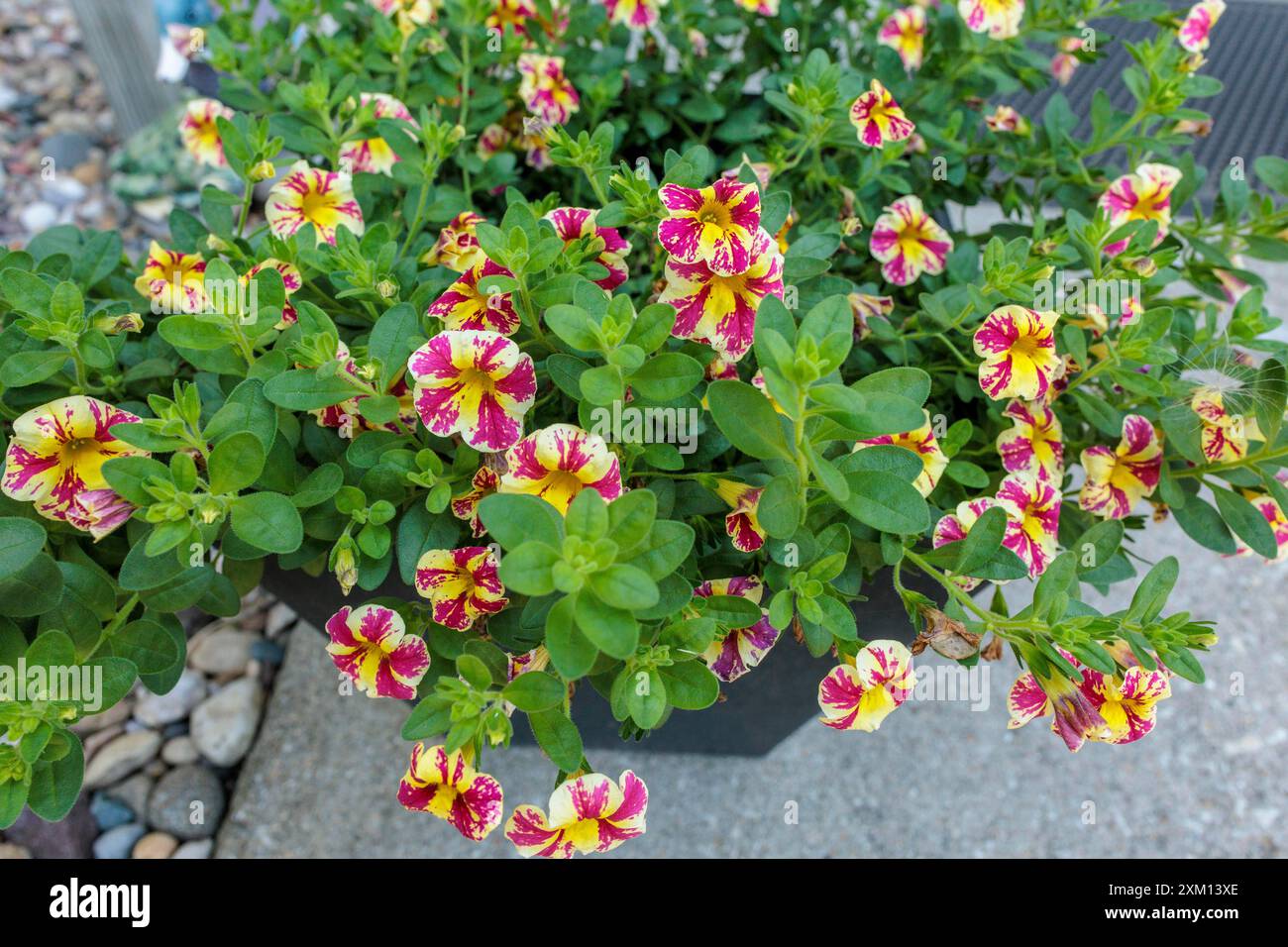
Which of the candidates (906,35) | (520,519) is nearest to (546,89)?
(906,35)

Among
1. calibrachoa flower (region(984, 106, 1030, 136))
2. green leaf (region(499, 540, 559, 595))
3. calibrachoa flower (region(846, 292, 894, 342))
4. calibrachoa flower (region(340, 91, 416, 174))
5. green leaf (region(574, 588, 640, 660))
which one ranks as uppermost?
calibrachoa flower (region(984, 106, 1030, 136))

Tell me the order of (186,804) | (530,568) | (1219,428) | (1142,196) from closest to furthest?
1. (530,568)
2. (1219,428)
3. (1142,196)
4. (186,804)

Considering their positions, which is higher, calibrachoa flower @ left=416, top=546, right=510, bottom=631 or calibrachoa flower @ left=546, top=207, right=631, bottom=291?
calibrachoa flower @ left=546, top=207, right=631, bottom=291

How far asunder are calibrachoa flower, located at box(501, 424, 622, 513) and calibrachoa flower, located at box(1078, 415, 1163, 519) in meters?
0.42

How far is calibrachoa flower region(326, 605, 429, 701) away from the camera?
0.71m

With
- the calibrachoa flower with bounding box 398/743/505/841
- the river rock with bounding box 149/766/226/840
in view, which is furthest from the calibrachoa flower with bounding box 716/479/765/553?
the river rock with bounding box 149/766/226/840

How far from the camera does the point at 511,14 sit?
1058 millimetres

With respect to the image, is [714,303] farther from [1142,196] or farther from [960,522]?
[1142,196]

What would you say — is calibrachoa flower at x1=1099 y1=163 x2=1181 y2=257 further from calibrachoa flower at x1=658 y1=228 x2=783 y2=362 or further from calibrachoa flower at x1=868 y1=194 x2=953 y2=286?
calibrachoa flower at x1=658 y1=228 x2=783 y2=362

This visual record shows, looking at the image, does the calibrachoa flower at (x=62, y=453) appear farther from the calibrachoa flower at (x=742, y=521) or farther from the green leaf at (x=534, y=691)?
the calibrachoa flower at (x=742, y=521)

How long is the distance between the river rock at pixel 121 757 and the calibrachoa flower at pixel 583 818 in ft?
2.63

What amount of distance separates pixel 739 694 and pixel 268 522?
0.53 m

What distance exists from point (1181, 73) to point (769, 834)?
928 mm

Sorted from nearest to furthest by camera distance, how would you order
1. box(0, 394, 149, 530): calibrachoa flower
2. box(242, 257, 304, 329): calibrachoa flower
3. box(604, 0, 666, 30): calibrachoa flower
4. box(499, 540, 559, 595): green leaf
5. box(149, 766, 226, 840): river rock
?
1. box(499, 540, 559, 595): green leaf
2. box(0, 394, 149, 530): calibrachoa flower
3. box(242, 257, 304, 329): calibrachoa flower
4. box(604, 0, 666, 30): calibrachoa flower
5. box(149, 766, 226, 840): river rock
